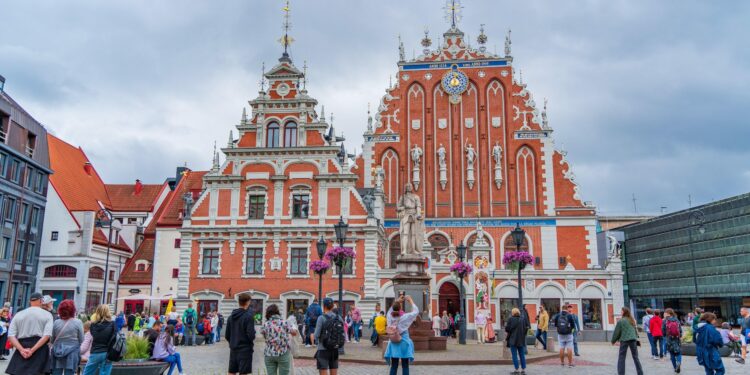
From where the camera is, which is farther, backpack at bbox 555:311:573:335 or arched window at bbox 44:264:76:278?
arched window at bbox 44:264:76:278

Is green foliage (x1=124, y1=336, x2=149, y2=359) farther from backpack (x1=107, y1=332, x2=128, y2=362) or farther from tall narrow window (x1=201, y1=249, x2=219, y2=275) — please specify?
tall narrow window (x1=201, y1=249, x2=219, y2=275)

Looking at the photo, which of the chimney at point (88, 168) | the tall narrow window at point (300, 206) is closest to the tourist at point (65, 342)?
the tall narrow window at point (300, 206)

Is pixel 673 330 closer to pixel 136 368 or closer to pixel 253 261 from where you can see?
pixel 136 368

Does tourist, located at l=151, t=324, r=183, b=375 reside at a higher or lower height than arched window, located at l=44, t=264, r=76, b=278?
lower

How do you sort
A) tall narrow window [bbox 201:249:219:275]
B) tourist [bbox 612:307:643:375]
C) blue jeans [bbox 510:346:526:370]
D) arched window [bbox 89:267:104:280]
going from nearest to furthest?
tourist [bbox 612:307:643:375] < blue jeans [bbox 510:346:526:370] < tall narrow window [bbox 201:249:219:275] < arched window [bbox 89:267:104:280]

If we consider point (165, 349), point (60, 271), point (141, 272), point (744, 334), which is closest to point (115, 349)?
point (165, 349)

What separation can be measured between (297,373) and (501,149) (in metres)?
29.6

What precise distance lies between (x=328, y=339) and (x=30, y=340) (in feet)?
15.0

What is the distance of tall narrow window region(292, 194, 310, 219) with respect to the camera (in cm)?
3656

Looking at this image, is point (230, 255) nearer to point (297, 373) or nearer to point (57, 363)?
point (297, 373)

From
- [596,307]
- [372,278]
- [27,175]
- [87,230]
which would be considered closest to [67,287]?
[87,230]

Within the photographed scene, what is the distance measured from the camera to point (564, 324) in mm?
16578

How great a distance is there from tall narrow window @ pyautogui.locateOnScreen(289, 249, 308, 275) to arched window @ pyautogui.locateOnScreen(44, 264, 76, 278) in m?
15.9

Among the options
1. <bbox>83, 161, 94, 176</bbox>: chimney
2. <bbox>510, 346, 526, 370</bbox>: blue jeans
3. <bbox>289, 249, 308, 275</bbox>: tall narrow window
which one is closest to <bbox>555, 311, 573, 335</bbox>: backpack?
<bbox>510, 346, 526, 370</bbox>: blue jeans
